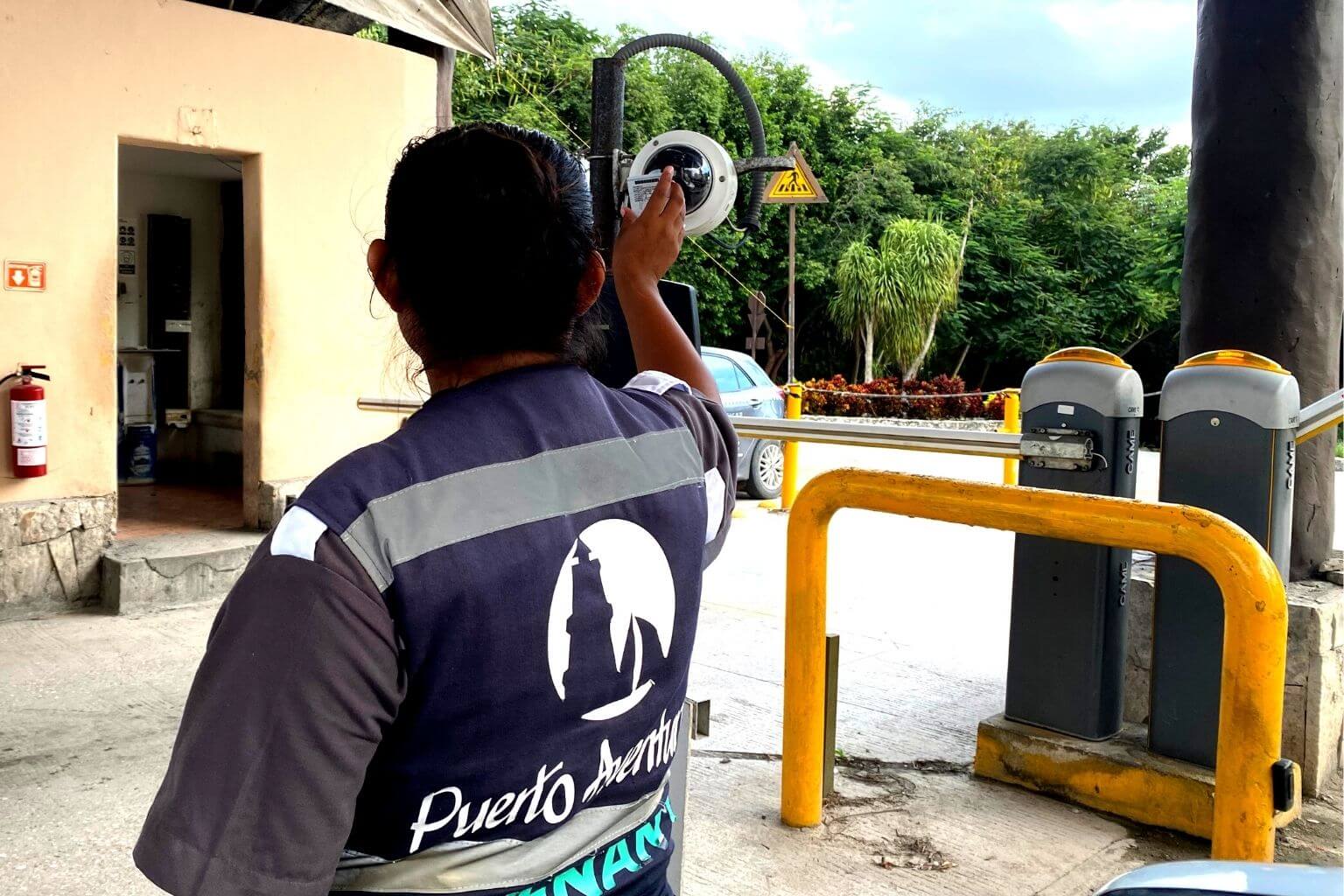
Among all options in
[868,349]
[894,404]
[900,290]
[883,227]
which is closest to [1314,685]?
[894,404]

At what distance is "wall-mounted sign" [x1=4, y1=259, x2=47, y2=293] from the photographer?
540cm

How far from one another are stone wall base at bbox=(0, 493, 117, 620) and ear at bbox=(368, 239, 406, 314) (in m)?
5.10

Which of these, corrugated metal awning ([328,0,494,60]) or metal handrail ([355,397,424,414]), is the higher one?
corrugated metal awning ([328,0,494,60])

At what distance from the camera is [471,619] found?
106 cm

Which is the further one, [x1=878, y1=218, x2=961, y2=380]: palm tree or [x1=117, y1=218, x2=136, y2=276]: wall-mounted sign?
[x1=878, y1=218, x2=961, y2=380]: palm tree

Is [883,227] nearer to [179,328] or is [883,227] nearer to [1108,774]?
[179,328]

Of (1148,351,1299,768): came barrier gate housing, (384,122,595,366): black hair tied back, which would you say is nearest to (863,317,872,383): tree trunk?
(1148,351,1299,768): came barrier gate housing

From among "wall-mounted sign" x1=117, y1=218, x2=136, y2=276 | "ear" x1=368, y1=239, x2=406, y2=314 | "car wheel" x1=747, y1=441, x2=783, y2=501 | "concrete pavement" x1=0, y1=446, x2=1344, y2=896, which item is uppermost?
"wall-mounted sign" x1=117, y1=218, x2=136, y2=276

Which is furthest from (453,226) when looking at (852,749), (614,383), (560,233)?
(852,749)

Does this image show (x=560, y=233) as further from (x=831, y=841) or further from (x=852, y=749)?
(x=852, y=749)

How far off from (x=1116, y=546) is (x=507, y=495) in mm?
2060

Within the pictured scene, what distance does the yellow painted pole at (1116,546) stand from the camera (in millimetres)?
2471

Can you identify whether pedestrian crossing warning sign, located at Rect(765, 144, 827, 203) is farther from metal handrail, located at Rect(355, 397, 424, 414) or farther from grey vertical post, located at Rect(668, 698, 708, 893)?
grey vertical post, located at Rect(668, 698, 708, 893)

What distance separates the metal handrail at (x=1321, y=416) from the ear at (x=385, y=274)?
106 inches
